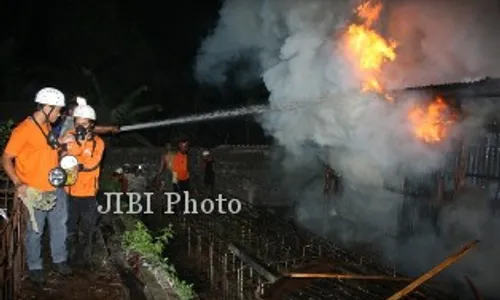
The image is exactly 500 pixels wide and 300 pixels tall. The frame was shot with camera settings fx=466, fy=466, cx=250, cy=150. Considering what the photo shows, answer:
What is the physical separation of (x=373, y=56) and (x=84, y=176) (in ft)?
21.7

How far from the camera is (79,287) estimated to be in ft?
19.9

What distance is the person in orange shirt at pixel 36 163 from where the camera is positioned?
566cm

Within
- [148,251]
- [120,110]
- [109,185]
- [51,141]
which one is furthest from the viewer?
[120,110]

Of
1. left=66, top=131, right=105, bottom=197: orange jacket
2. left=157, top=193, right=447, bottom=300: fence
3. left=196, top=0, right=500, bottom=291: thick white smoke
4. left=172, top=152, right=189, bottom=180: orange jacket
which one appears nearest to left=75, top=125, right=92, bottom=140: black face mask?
left=66, top=131, right=105, bottom=197: orange jacket

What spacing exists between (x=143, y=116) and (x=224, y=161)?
1219 centimetres

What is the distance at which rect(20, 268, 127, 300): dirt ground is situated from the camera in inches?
225

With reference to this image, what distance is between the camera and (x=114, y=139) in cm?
2159

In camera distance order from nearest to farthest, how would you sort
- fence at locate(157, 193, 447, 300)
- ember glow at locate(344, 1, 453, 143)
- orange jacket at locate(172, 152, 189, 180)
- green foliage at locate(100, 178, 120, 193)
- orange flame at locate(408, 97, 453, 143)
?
fence at locate(157, 193, 447, 300)
orange flame at locate(408, 97, 453, 143)
ember glow at locate(344, 1, 453, 143)
orange jacket at locate(172, 152, 189, 180)
green foliage at locate(100, 178, 120, 193)

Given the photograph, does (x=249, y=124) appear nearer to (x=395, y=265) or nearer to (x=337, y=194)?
(x=337, y=194)

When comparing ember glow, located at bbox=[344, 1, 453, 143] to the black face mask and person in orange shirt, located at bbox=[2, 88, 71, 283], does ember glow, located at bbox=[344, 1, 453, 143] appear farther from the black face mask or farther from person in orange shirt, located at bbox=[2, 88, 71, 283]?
person in orange shirt, located at bbox=[2, 88, 71, 283]

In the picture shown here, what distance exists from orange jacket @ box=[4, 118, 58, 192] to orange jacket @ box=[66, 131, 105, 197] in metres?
0.58

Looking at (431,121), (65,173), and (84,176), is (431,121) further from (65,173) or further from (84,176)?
(65,173)

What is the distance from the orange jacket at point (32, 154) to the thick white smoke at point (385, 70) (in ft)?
21.0

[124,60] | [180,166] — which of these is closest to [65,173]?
[180,166]
